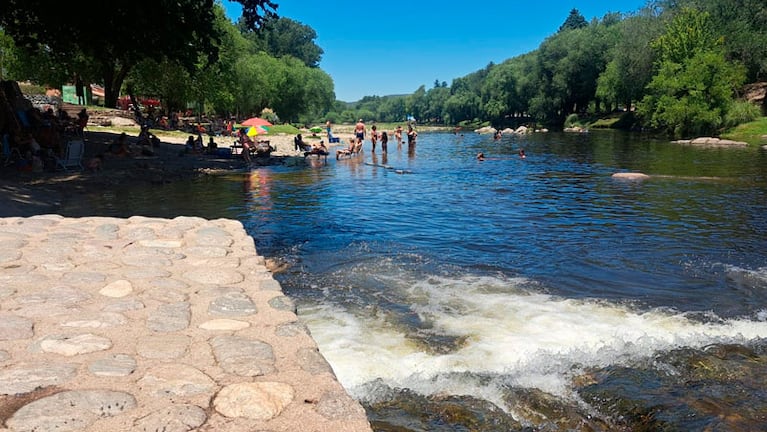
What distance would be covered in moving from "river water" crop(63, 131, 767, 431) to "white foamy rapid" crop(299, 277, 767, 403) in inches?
0.9

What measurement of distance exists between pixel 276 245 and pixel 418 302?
431cm

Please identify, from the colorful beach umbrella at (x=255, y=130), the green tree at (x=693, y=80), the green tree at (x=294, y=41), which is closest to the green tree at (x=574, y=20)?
the green tree at (x=294, y=41)

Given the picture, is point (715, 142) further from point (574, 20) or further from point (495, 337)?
point (574, 20)

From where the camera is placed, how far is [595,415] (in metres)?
4.24

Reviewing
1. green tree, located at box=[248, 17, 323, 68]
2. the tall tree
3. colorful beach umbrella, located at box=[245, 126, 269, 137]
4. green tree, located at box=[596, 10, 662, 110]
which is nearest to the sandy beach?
colorful beach umbrella, located at box=[245, 126, 269, 137]

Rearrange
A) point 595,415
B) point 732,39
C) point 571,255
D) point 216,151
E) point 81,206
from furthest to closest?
point 732,39
point 216,151
point 81,206
point 571,255
point 595,415

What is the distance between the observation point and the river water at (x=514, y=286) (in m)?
4.62

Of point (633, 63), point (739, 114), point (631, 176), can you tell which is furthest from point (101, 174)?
point (633, 63)

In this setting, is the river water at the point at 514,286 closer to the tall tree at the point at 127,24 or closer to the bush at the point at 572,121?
the tall tree at the point at 127,24

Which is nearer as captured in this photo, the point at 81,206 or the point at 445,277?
the point at 445,277

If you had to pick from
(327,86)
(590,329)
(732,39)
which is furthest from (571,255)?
(327,86)

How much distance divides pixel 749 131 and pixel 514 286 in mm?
46567

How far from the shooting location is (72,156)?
57.6 feet

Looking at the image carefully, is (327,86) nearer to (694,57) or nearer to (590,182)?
(694,57)
